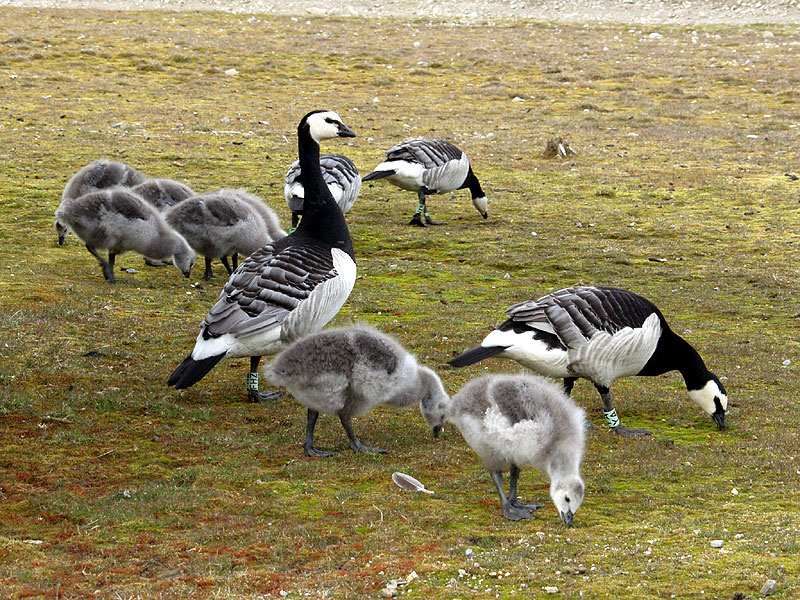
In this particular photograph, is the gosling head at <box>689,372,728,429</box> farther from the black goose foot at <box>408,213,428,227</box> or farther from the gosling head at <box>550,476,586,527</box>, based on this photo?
the black goose foot at <box>408,213,428,227</box>

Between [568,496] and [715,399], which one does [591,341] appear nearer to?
[715,399]

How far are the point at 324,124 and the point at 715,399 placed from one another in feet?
15.7

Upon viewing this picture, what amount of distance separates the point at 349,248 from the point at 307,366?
8.52 feet

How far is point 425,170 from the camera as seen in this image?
16.8 m

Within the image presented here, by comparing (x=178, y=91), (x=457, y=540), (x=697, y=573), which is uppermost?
(x=697, y=573)

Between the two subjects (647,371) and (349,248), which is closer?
(647,371)

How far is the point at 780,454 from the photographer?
731 centimetres

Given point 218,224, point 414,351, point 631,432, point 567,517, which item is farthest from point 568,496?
point 218,224

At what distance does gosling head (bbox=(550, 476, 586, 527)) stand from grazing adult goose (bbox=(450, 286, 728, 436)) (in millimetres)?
1817

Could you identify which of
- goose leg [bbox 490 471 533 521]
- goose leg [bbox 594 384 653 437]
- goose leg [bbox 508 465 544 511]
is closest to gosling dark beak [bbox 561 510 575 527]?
goose leg [bbox 490 471 533 521]

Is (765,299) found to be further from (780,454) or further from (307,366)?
(307,366)

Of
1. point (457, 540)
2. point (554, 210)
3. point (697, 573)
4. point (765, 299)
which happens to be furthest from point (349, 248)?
point (554, 210)

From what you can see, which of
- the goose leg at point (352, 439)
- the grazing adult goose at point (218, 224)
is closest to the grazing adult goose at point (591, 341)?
the goose leg at point (352, 439)

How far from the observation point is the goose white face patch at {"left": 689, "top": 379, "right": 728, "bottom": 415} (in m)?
8.02
